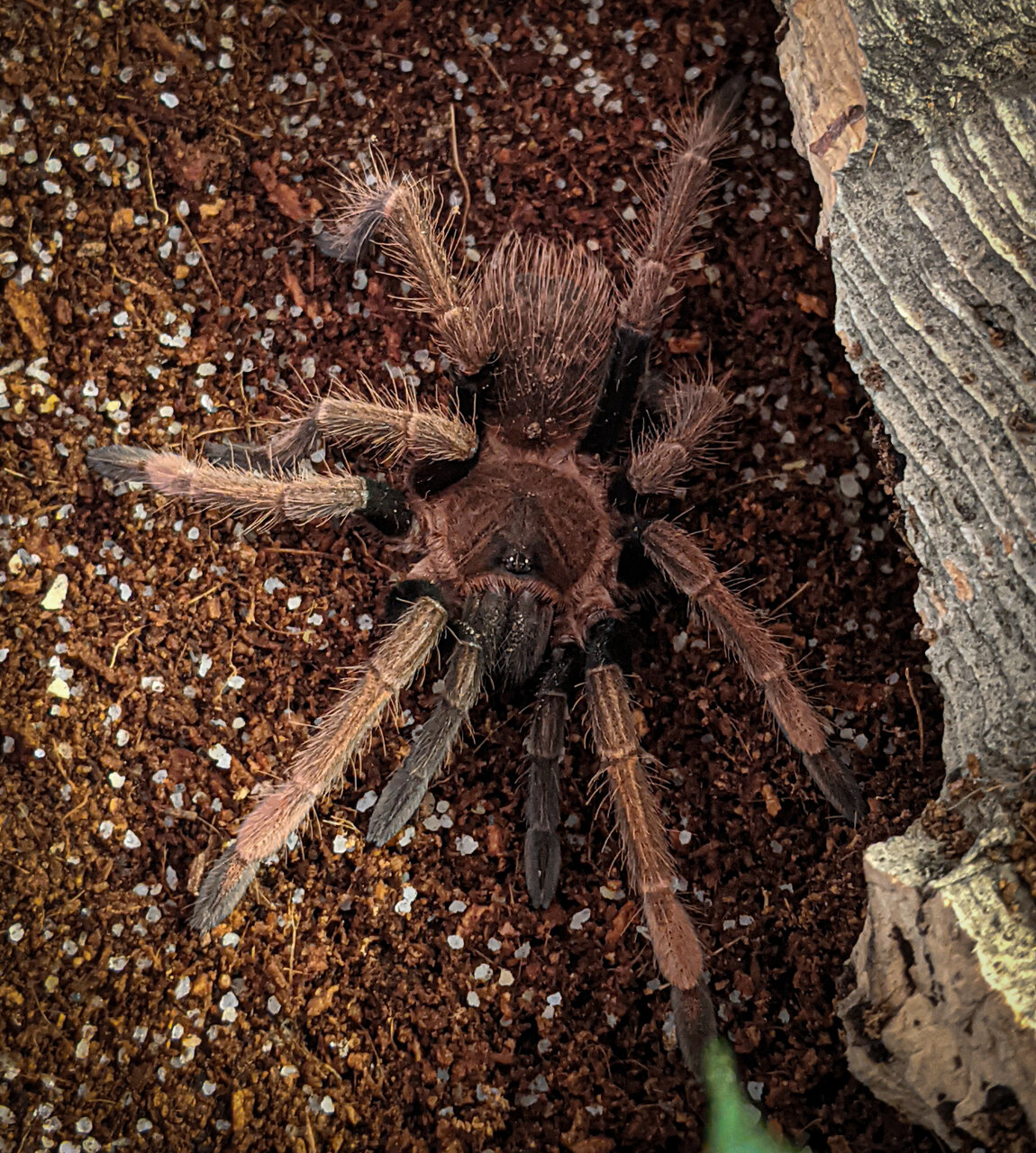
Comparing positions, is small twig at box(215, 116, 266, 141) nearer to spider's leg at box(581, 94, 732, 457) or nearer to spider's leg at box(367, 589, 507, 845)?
spider's leg at box(581, 94, 732, 457)

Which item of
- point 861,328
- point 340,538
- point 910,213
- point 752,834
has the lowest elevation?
point 340,538

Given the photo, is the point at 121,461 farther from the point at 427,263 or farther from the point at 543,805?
the point at 543,805

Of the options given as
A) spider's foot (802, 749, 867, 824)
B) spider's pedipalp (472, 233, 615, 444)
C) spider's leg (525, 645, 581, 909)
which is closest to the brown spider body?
spider's pedipalp (472, 233, 615, 444)

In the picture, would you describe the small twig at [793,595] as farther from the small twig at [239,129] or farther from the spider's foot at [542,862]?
the small twig at [239,129]

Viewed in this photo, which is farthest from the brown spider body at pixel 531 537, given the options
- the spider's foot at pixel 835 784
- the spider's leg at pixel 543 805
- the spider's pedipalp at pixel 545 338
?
the spider's foot at pixel 835 784

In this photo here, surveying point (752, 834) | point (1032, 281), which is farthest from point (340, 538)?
point (1032, 281)

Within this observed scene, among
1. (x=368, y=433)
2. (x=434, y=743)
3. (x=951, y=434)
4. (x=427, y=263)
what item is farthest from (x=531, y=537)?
(x=951, y=434)

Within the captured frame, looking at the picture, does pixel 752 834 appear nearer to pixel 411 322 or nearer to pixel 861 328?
pixel 861 328
